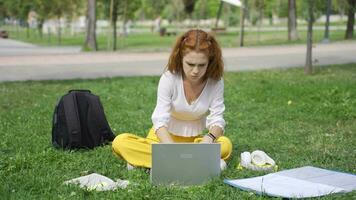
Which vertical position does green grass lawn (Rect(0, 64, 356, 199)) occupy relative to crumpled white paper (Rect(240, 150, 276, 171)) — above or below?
below

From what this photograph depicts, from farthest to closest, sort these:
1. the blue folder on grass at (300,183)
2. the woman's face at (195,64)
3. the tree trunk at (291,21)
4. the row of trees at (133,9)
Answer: the tree trunk at (291,21) < the row of trees at (133,9) < the woman's face at (195,64) < the blue folder on grass at (300,183)

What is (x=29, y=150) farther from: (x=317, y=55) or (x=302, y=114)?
(x=317, y=55)

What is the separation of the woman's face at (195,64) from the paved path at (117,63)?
7.79 meters

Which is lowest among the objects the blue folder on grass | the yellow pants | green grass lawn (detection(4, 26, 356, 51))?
green grass lawn (detection(4, 26, 356, 51))

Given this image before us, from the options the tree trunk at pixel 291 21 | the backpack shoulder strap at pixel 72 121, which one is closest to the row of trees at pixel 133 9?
the tree trunk at pixel 291 21

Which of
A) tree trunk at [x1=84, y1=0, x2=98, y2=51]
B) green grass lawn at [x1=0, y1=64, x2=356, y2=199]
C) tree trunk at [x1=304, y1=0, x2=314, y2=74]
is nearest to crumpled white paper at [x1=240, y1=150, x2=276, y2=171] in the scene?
green grass lawn at [x1=0, y1=64, x2=356, y2=199]

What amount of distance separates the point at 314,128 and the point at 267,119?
71 centimetres

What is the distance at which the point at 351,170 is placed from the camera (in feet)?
15.0

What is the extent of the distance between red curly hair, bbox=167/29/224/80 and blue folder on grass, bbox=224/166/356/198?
88cm

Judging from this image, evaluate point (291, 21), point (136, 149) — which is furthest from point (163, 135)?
point (291, 21)

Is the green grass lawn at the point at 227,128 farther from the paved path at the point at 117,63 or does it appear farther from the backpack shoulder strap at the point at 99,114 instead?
the paved path at the point at 117,63

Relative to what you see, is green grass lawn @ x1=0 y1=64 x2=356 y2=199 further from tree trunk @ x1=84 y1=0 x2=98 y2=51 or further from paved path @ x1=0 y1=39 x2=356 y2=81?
tree trunk @ x1=84 y1=0 x2=98 y2=51

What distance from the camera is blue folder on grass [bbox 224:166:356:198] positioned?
3.75m

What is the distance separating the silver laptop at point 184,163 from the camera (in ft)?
12.8
